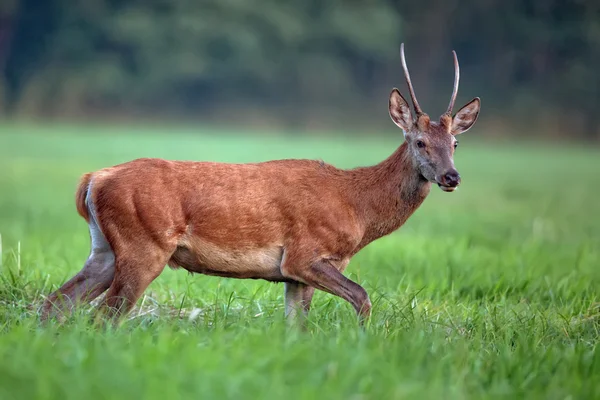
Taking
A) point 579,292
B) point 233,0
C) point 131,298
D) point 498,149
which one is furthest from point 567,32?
point 131,298

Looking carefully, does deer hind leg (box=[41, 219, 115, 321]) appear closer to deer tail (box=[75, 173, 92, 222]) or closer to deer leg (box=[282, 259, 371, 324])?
deer tail (box=[75, 173, 92, 222])

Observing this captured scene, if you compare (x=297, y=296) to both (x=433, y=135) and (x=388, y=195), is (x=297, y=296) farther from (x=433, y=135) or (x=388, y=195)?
(x=433, y=135)

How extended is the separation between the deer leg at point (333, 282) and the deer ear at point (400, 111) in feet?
3.84

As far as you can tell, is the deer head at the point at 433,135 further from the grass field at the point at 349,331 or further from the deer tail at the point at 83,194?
the deer tail at the point at 83,194

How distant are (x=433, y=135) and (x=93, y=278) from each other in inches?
95.7

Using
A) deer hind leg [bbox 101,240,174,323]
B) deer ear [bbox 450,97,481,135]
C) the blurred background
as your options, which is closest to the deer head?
deer ear [bbox 450,97,481,135]

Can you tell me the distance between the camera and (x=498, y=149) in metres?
34.5

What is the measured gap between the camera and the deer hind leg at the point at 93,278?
6.65 meters

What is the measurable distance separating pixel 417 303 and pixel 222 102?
34.2 meters

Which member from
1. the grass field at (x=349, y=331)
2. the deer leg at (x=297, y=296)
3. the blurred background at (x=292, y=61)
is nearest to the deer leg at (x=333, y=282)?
the grass field at (x=349, y=331)

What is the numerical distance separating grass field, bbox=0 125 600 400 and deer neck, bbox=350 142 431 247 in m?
0.48

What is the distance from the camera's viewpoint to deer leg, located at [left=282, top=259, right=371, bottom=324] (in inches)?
259

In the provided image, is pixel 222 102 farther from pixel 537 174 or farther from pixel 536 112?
pixel 537 174

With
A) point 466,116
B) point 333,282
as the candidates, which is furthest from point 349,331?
point 466,116
